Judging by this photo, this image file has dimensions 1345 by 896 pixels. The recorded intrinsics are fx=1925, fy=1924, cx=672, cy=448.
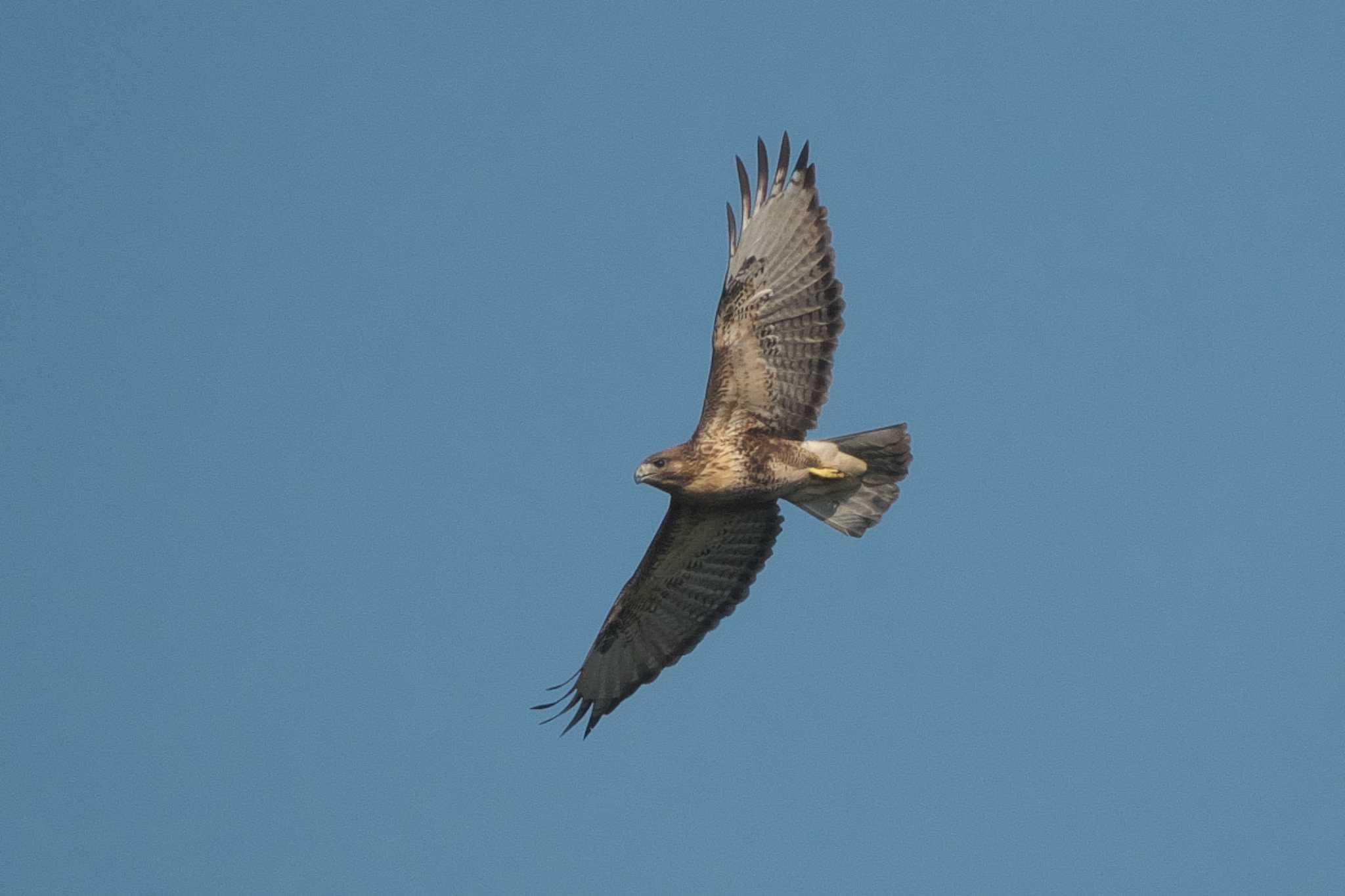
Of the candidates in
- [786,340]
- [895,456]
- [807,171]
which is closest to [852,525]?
[895,456]

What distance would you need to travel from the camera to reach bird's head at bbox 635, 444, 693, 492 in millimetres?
13000

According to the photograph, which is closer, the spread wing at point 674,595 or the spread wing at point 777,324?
the spread wing at point 777,324

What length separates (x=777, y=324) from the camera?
1324 centimetres

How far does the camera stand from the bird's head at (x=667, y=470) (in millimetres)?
13000

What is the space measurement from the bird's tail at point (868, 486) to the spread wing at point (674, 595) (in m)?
0.45

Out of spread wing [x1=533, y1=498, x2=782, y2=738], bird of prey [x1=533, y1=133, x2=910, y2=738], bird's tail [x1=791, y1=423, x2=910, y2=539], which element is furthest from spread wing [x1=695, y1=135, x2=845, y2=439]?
spread wing [x1=533, y1=498, x2=782, y2=738]

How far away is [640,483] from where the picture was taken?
42.8ft

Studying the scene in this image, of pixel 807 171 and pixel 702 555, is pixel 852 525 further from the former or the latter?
pixel 807 171

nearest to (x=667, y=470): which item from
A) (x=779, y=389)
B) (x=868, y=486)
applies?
(x=779, y=389)

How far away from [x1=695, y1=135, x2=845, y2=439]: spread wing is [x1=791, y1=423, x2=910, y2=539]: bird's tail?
0.45 m

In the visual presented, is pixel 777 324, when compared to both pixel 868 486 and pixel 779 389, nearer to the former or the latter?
pixel 779 389

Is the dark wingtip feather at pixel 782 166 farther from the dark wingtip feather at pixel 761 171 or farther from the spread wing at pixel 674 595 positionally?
the spread wing at pixel 674 595

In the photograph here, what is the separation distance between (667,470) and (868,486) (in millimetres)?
1574

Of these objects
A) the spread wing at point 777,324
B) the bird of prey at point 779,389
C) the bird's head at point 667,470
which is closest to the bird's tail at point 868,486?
the bird of prey at point 779,389
